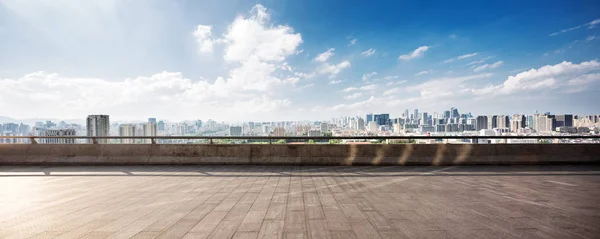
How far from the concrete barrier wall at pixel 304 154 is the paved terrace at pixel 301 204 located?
1911mm

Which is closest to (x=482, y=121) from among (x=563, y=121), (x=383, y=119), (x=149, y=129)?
(x=563, y=121)

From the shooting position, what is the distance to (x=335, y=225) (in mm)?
4445

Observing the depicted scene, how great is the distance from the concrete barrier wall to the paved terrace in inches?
75.2

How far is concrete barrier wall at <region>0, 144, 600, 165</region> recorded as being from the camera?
11695 millimetres

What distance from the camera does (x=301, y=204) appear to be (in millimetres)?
5715

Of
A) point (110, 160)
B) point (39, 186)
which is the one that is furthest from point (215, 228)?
point (110, 160)

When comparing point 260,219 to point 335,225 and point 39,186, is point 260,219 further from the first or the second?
point 39,186

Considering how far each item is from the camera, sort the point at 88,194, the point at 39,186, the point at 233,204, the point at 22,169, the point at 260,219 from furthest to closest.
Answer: the point at 22,169 < the point at 39,186 < the point at 88,194 < the point at 233,204 < the point at 260,219

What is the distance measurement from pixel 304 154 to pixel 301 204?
6.22 m

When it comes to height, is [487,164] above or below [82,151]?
below

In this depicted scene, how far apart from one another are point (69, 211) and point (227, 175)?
4.58 m

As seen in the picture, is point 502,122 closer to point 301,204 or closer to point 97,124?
point 301,204

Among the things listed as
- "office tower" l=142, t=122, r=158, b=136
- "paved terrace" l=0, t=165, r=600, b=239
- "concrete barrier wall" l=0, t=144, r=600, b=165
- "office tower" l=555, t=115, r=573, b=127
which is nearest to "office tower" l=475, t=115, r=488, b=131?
"office tower" l=555, t=115, r=573, b=127

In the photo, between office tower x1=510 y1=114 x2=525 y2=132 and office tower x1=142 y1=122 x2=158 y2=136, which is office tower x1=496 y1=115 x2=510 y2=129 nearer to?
office tower x1=510 y1=114 x2=525 y2=132
